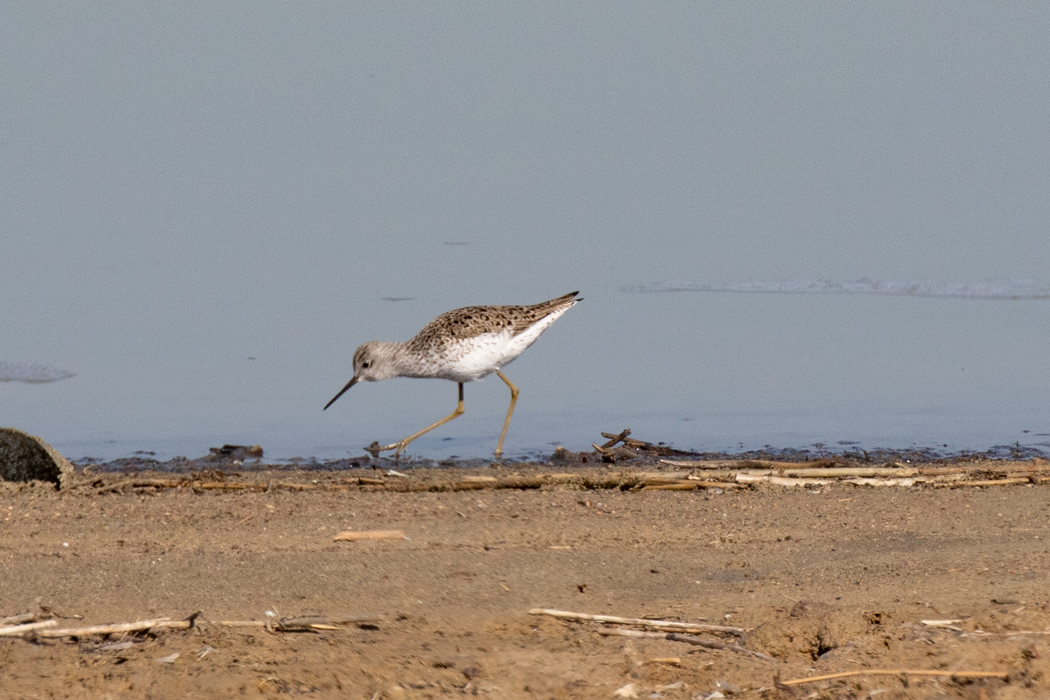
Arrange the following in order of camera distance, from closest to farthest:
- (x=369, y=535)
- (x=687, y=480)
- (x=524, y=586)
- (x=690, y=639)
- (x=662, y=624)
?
(x=690, y=639)
(x=662, y=624)
(x=524, y=586)
(x=369, y=535)
(x=687, y=480)

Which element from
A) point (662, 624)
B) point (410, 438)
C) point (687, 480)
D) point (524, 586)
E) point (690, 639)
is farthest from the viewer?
point (410, 438)

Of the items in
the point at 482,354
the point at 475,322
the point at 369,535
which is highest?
the point at 475,322

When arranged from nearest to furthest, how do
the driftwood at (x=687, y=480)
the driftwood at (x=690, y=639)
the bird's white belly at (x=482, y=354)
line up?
the driftwood at (x=690, y=639)
the driftwood at (x=687, y=480)
the bird's white belly at (x=482, y=354)

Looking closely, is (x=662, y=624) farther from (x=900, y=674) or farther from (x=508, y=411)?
(x=508, y=411)

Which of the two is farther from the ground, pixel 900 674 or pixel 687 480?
pixel 687 480

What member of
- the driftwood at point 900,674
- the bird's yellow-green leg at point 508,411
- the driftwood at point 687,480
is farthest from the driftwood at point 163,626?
the bird's yellow-green leg at point 508,411

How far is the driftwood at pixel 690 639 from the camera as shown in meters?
3.52

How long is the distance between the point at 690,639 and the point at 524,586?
98 centimetres

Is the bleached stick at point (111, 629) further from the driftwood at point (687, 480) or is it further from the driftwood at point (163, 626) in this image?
the driftwood at point (687, 480)

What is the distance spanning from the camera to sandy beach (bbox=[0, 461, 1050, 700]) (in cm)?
329

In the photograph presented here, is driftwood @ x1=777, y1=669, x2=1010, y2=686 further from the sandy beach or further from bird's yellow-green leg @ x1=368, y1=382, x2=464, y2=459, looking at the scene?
bird's yellow-green leg @ x1=368, y1=382, x2=464, y2=459

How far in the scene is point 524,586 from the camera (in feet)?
14.5

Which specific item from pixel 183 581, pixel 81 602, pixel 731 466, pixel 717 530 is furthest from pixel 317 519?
pixel 731 466

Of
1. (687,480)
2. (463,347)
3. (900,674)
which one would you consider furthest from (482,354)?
(900,674)
